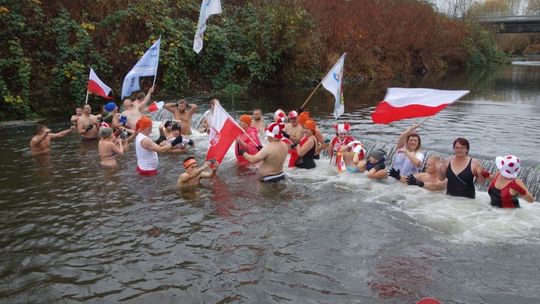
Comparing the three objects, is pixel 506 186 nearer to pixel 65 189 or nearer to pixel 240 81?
pixel 65 189

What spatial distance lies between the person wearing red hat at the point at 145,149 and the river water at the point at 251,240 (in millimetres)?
289

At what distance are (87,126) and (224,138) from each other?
6.10 meters

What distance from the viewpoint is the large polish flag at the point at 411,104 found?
295 inches

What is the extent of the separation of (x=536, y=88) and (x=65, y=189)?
2983cm

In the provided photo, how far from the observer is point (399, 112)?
793 centimetres

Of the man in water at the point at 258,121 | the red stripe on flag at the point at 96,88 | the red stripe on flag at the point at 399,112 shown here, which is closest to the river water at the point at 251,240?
the red stripe on flag at the point at 399,112

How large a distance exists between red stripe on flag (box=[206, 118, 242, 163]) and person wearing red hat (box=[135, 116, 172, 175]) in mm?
1402

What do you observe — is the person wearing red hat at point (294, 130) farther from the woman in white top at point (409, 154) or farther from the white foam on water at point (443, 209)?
the woman in white top at point (409, 154)

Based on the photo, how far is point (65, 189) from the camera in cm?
846

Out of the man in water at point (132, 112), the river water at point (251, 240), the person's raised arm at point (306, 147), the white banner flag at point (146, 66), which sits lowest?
the river water at point (251, 240)

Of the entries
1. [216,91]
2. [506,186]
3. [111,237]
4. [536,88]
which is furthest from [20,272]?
[536,88]

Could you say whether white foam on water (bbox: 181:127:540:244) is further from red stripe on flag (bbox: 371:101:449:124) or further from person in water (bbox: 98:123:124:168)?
person in water (bbox: 98:123:124:168)

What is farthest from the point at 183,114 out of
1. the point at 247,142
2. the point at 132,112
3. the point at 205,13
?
the point at 247,142

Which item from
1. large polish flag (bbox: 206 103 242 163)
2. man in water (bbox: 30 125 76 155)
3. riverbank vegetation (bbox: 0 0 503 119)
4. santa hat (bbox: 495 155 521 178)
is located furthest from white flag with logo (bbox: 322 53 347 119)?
riverbank vegetation (bbox: 0 0 503 119)
